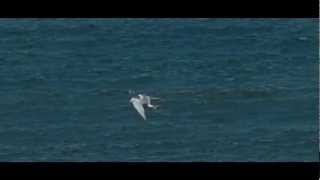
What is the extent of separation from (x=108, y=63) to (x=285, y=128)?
322 cm

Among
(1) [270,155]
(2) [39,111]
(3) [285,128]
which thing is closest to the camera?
(1) [270,155]

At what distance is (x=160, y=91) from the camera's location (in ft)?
29.1

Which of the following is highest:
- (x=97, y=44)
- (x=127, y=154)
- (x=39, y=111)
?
(x=97, y=44)

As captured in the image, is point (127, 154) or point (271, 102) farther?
point (271, 102)

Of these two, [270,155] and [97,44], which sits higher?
[97,44]

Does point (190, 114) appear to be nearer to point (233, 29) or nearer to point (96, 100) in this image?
point (96, 100)

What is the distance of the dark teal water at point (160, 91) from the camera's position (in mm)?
6914

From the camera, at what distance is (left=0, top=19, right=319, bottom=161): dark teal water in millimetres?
→ 6914
